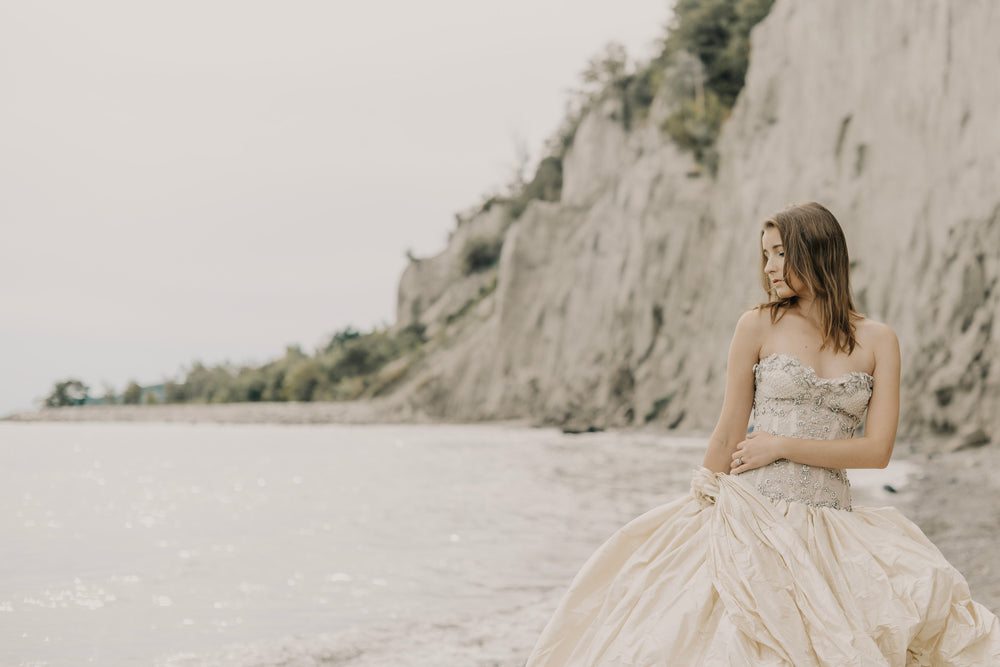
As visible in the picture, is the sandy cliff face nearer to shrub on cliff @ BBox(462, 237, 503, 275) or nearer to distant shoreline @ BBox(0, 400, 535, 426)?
distant shoreline @ BBox(0, 400, 535, 426)

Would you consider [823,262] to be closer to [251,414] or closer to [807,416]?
[807,416]

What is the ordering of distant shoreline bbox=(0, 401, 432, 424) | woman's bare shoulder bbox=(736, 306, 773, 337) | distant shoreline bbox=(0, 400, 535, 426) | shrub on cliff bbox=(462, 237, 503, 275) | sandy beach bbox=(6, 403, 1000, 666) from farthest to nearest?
1. shrub on cliff bbox=(462, 237, 503, 275)
2. distant shoreline bbox=(0, 401, 432, 424)
3. distant shoreline bbox=(0, 400, 535, 426)
4. sandy beach bbox=(6, 403, 1000, 666)
5. woman's bare shoulder bbox=(736, 306, 773, 337)

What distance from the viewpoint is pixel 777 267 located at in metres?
2.64

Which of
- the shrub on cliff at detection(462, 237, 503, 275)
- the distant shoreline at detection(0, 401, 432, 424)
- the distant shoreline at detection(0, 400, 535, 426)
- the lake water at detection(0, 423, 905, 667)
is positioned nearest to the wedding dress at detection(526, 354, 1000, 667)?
the lake water at detection(0, 423, 905, 667)

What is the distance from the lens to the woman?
91.4 inches

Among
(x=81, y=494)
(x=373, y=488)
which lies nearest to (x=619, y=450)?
(x=373, y=488)

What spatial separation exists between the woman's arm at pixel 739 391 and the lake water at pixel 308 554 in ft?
8.68

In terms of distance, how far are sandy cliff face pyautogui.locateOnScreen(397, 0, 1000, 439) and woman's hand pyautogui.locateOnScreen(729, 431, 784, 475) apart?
14148 mm

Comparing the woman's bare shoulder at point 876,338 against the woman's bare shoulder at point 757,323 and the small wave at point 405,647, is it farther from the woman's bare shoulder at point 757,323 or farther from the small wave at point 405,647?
the small wave at point 405,647

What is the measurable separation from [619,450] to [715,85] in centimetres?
1900

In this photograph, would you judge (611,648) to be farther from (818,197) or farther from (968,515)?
(818,197)

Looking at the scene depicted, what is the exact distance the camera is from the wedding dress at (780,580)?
231 cm

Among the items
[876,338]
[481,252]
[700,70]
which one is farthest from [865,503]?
[481,252]

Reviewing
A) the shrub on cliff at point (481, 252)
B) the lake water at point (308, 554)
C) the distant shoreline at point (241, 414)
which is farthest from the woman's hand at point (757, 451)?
the shrub on cliff at point (481, 252)
